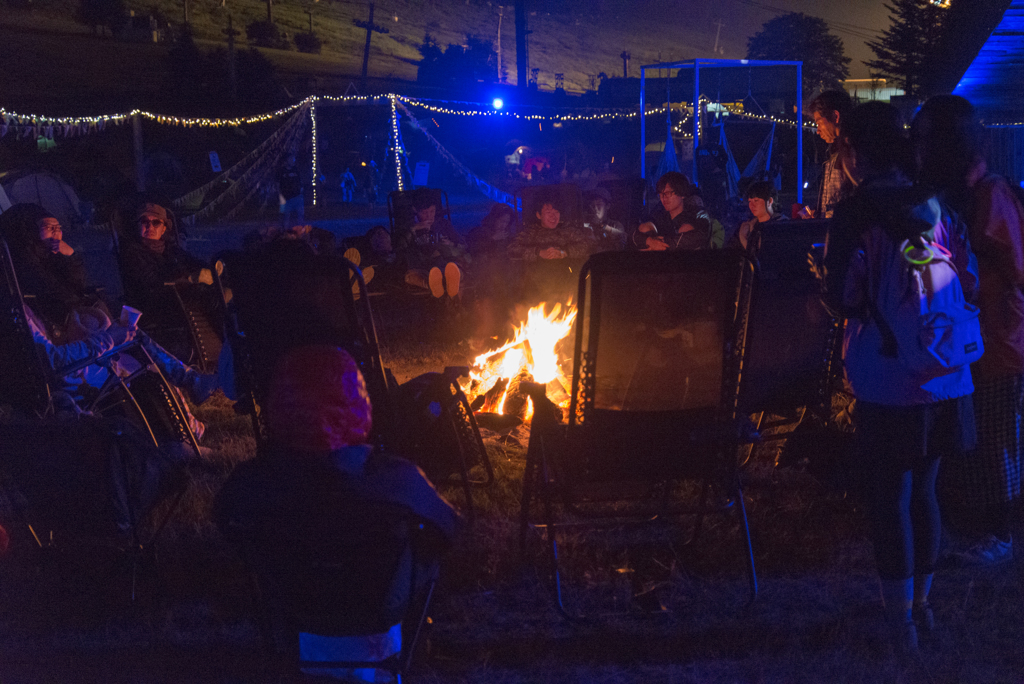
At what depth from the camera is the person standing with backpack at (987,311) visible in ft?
7.59

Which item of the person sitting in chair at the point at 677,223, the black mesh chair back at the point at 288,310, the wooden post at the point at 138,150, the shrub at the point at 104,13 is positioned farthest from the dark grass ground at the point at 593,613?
the shrub at the point at 104,13

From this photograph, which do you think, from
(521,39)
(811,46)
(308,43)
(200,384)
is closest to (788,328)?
(200,384)

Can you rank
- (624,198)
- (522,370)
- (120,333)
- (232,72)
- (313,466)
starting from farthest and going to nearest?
(232,72), (624,198), (522,370), (120,333), (313,466)

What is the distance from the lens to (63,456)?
2754 millimetres

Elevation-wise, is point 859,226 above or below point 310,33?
below

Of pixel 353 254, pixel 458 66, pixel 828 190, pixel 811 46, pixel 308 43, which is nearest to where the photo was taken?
pixel 828 190

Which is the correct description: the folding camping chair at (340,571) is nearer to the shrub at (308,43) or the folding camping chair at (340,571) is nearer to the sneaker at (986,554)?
the sneaker at (986,554)

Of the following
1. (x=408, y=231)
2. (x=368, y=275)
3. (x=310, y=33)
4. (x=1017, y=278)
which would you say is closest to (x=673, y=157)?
(x=408, y=231)

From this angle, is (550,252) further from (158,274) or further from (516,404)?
(158,274)

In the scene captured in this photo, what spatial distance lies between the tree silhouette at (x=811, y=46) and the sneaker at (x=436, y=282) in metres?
51.4

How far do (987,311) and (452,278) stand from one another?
4.69 meters

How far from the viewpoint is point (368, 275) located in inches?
266

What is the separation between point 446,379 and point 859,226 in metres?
1.87

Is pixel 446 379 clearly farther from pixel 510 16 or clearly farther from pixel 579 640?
pixel 510 16
